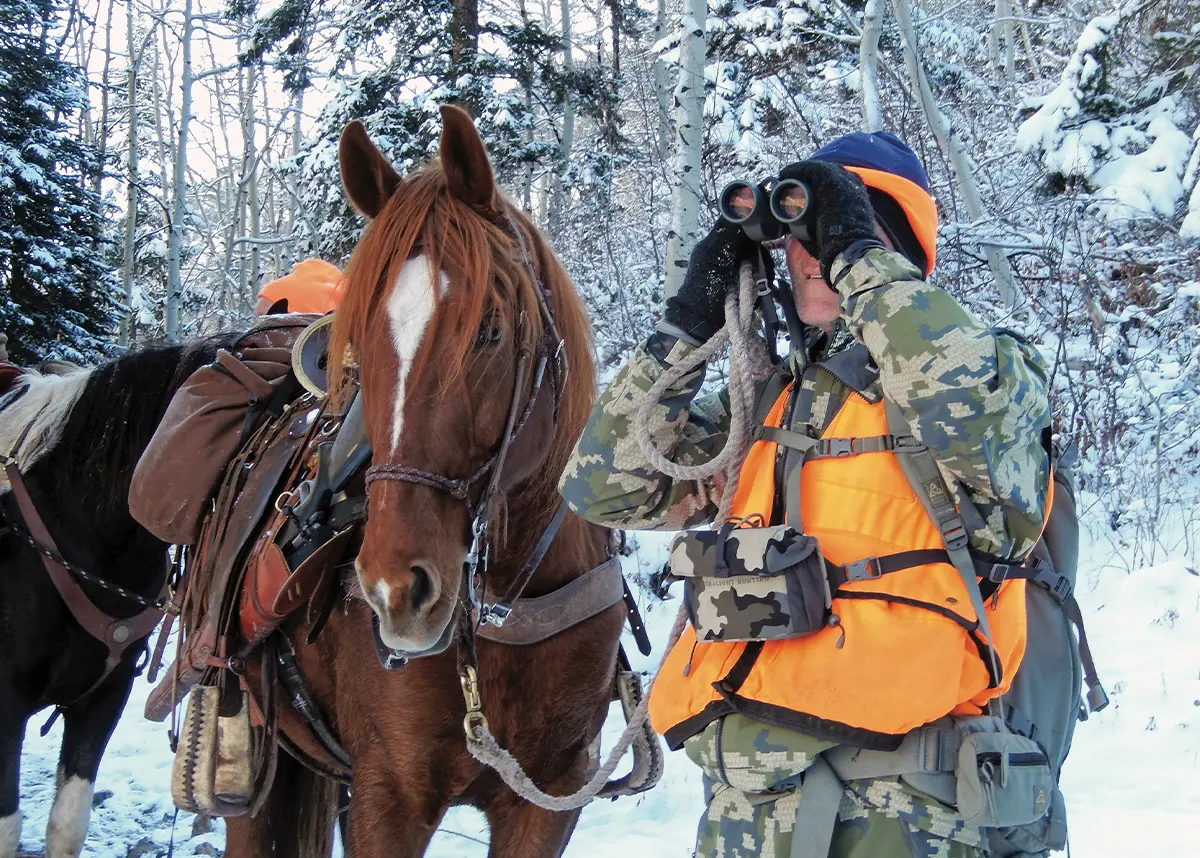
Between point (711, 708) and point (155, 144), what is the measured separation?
2940 centimetres

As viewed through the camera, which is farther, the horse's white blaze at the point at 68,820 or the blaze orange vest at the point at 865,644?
the horse's white blaze at the point at 68,820

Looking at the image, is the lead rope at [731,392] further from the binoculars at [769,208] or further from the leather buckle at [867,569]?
the leather buckle at [867,569]

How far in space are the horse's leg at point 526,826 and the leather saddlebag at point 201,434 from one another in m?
1.39

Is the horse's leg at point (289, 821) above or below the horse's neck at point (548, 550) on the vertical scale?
below

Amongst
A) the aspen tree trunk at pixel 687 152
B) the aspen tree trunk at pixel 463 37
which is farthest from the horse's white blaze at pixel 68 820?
the aspen tree trunk at pixel 463 37

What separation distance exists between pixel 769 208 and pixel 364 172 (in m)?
1.11

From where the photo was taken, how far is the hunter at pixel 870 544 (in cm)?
143

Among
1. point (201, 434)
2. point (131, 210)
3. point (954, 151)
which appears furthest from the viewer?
point (131, 210)

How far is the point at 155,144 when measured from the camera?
86.6ft

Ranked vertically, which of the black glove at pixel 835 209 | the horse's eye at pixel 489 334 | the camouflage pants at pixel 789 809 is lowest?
the camouflage pants at pixel 789 809

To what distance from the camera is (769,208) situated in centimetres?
168

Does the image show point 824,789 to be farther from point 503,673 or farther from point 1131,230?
point 1131,230

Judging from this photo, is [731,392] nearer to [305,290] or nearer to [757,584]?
[757,584]

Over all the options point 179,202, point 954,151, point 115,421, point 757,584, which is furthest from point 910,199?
point 179,202
